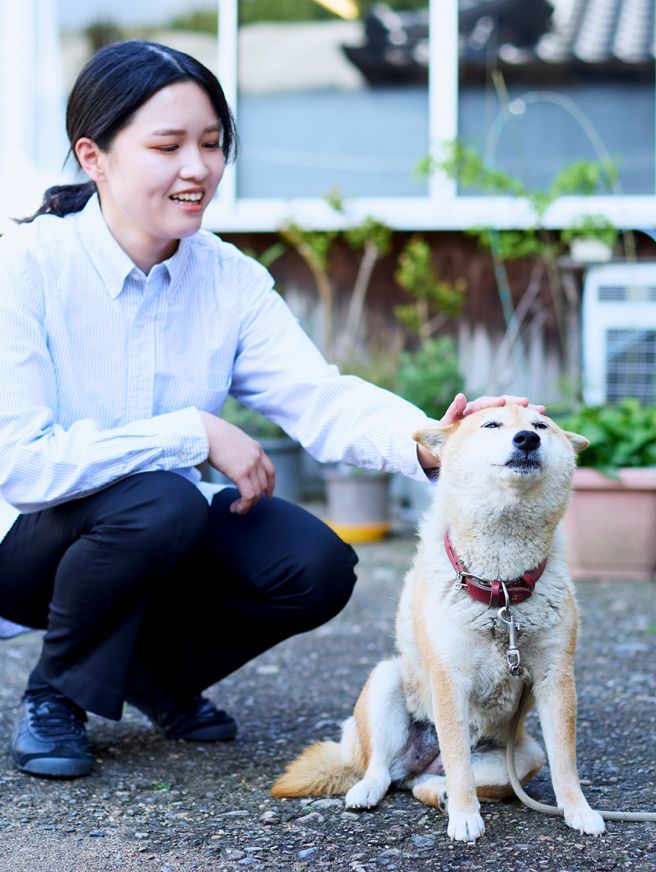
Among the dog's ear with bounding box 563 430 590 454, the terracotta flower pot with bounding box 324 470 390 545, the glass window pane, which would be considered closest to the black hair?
the dog's ear with bounding box 563 430 590 454

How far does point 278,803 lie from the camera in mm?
2426

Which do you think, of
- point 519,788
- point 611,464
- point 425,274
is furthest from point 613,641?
point 425,274

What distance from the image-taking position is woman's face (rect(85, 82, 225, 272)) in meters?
2.53

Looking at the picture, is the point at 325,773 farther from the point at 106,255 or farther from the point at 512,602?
the point at 106,255

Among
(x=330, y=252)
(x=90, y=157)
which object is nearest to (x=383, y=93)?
(x=330, y=252)

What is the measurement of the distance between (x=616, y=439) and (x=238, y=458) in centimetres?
252

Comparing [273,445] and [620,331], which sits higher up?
[620,331]

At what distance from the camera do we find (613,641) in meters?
3.77

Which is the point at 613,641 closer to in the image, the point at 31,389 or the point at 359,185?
the point at 31,389

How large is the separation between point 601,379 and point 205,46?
295cm

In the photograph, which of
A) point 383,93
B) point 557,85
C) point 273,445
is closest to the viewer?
point 273,445

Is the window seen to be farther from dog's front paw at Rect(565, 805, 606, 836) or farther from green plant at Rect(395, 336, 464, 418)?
dog's front paw at Rect(565, 805, 606, 836)

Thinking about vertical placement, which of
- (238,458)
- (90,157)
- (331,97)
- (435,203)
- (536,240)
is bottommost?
(238,458)

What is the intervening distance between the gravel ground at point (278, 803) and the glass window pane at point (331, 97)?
3.47 meters
